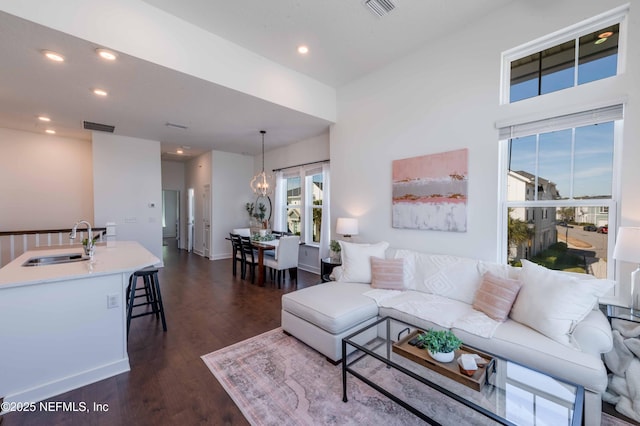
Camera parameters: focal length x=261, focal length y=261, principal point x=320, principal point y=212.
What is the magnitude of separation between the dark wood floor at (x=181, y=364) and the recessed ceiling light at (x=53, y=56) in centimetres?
296

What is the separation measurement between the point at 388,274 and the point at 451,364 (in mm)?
1468

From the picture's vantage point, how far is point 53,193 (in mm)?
5688

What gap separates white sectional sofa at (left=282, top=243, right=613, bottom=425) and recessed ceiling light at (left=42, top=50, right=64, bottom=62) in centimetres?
336

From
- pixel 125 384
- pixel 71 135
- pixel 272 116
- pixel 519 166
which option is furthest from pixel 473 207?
pixel 71 135

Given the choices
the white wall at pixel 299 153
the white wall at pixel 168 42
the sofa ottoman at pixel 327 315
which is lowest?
the sofa ottoman at pixel 327 315

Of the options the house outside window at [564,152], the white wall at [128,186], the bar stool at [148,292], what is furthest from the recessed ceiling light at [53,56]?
the house outside window at [564,152]

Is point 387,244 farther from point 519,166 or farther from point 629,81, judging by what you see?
point 629,81

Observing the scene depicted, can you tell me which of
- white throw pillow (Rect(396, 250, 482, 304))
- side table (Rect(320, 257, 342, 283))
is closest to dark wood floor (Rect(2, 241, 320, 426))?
side table (Rect(320, 257, 342, 283))

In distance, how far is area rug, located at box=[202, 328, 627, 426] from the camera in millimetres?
1760

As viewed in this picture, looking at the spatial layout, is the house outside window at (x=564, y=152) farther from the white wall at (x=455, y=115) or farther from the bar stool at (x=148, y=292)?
the bar stool at (x=148, y=292)

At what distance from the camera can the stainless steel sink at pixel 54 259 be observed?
2751mm

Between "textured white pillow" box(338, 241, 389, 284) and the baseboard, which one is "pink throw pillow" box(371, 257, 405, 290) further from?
the baseboard

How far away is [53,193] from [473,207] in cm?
805

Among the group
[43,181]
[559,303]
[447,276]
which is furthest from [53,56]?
[559,303]
